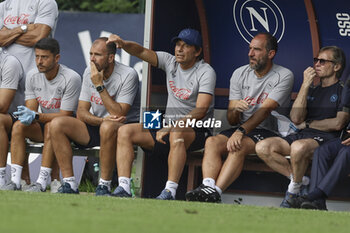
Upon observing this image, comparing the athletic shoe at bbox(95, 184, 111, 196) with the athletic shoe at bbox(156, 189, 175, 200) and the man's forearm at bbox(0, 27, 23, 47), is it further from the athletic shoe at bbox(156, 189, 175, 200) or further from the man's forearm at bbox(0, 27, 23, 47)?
the man's forearm at bbox(0, 27, 23, 47)

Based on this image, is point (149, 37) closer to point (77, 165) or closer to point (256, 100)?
point (256, 100)

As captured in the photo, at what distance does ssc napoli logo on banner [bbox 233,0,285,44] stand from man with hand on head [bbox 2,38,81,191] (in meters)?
1.93

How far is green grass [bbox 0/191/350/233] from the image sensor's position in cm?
496

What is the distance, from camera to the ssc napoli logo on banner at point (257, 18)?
9.55 meters

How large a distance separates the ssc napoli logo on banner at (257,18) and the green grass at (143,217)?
3.03m

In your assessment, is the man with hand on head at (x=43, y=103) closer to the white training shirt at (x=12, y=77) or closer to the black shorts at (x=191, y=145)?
the white training shirt at (x=12, y=77)

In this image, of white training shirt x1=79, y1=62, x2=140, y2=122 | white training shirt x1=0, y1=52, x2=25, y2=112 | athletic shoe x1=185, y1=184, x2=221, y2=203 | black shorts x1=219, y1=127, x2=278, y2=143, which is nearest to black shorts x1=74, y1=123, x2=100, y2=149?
white training shirt x1=79, y1=62, x2=140, y2=122

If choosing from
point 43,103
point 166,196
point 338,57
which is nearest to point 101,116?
point 43,103

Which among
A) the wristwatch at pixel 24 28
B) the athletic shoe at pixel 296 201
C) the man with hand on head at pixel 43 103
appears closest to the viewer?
the athletic shoe at pixel 296 201

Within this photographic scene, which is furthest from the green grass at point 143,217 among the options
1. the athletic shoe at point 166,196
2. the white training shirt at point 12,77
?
the white training shirt at point 12,77

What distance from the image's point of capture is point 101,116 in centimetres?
889

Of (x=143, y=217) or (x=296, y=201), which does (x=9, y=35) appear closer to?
(x=296, y=201)

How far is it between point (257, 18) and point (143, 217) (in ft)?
14.8

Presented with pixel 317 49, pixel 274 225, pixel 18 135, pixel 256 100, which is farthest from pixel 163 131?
pixel 274 225
